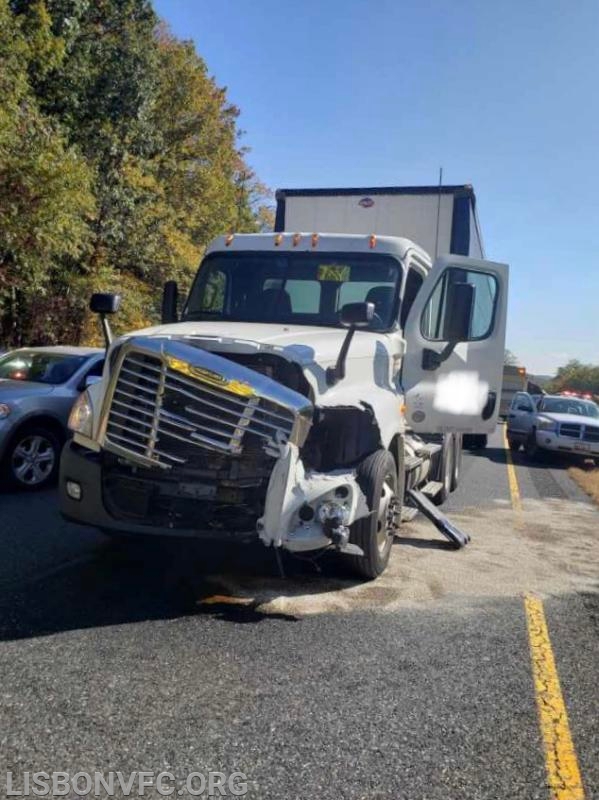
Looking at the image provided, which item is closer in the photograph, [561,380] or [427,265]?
[427,265]

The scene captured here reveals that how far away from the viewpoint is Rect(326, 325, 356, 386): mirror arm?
4.91m

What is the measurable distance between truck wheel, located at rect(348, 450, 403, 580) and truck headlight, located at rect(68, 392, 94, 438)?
6.13ft

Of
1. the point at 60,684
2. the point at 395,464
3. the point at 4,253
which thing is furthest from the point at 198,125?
the point at 60,684

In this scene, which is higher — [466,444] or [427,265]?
[427,265]

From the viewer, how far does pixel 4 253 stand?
13.9 m

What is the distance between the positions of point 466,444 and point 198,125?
1668 centimetres

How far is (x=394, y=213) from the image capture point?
358 inches

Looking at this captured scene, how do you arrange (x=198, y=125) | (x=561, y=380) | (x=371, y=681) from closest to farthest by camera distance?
(x=371, y=681) < (x=198, y=125) < (x=561, y=380)

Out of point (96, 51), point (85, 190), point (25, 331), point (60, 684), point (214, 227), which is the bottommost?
point (60, 684)

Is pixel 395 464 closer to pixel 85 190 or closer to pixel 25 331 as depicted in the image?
pixel 85 190

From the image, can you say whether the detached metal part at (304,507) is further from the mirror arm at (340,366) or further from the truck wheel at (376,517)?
the mirror arm at (340,366)

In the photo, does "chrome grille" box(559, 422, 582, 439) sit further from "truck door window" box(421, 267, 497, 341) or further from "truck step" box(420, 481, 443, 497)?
"truck door window" box(421, 267, 497, 341)

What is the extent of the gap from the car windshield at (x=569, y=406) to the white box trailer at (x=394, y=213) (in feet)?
27.4

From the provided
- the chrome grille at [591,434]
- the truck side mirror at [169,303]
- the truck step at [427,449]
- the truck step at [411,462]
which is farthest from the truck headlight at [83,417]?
the chrome grille at [591,434]
